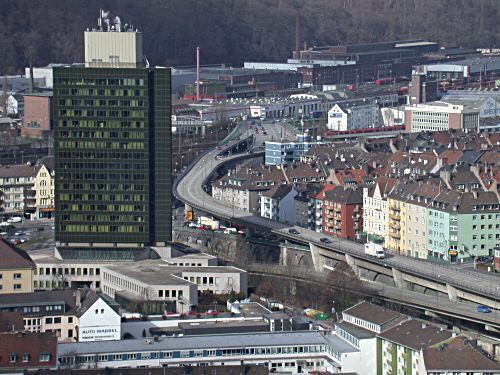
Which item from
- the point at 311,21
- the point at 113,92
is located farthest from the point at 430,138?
the point at 311,21

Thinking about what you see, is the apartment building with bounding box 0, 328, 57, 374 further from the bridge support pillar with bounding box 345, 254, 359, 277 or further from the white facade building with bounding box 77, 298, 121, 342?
the bridge support pillar with bounding box 345, 254, 359, 277

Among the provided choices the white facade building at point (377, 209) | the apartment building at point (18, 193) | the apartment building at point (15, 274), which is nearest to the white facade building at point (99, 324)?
the apartment building at point (15, 274)

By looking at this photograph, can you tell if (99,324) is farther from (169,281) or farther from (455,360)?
(455,360)

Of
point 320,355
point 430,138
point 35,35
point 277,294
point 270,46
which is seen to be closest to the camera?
point 320,355

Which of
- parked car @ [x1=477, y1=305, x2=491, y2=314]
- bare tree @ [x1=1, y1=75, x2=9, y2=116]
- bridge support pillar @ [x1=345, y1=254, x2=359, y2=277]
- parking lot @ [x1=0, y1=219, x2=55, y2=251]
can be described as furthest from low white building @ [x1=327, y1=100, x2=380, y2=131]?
parked car @ [x1=477, y1=305, x2=491, y2=314]

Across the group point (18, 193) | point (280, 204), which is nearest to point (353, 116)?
point (18, 193)

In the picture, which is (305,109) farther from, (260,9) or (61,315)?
(61,315)
